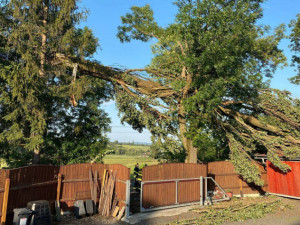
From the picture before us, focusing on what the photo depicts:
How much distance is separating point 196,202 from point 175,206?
4.94 feet

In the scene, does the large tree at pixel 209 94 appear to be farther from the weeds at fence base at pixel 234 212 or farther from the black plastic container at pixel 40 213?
the black plastic container at pixel 40 213

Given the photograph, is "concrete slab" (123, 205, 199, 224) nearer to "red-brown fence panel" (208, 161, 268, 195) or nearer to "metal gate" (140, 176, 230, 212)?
"metal gate" (140, 176, 230, 212)

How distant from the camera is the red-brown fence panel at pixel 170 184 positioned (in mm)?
11164

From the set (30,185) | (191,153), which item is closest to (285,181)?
(191,153)

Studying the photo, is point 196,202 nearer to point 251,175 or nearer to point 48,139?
point 251,175

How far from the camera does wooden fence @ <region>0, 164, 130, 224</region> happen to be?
8.31 metres

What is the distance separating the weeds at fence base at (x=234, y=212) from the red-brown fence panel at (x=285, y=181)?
1.21 meters

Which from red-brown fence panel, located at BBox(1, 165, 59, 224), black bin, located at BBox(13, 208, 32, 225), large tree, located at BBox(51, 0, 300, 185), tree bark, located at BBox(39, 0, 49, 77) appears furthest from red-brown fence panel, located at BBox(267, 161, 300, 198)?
tree bark, located at BBox(39, 0, 49, 77)

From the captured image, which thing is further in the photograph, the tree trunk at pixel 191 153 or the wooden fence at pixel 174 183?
the tree trunk at pixel 191 153

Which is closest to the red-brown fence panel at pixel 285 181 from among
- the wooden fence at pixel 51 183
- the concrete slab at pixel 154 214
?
the concrete slab at pixel 154 214

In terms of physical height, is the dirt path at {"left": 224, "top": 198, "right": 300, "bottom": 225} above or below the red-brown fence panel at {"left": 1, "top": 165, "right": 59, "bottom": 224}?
below

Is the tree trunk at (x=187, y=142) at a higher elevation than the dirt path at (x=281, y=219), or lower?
higher

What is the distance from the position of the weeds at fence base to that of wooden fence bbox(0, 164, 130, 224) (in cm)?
329

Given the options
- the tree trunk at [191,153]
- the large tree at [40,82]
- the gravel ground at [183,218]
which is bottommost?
the gravel ground at [183,218]
